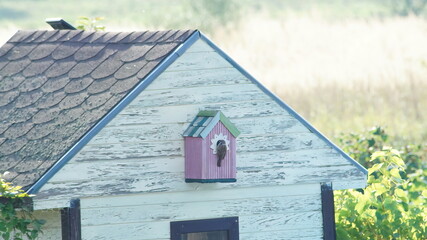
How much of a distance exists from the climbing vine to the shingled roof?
0.11m

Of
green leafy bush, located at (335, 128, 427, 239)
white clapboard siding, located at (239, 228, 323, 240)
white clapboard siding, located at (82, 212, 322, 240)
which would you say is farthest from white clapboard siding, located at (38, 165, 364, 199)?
green leafy bush, located at (335, 128, 427, 239)

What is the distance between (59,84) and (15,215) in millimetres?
1109

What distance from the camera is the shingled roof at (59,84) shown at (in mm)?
7500

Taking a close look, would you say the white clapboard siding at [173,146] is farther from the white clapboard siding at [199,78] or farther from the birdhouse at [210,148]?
the white clapboard siding at [199,78]


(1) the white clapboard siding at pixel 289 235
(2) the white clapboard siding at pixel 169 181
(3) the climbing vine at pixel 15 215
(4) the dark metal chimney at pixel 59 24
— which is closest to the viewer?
(3) the climbing vine at pixel 15 215

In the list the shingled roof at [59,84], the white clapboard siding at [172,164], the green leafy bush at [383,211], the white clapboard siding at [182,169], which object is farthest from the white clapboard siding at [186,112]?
the green leafy bush at [383,211]

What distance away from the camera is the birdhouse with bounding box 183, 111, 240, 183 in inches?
297

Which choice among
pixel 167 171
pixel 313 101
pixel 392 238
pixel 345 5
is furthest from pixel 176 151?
pixel 345 5

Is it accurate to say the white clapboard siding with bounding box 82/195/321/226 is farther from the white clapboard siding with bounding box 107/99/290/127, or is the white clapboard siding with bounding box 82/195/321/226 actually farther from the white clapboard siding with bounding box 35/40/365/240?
the white clapboard siding with bounding box 107/99/290/127

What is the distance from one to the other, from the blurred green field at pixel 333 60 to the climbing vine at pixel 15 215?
4.67 metres

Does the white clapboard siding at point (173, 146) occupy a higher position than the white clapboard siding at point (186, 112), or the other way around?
the white clapboard siding at point (186, 112)

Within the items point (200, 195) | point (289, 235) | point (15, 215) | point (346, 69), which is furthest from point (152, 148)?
point (346, 69)

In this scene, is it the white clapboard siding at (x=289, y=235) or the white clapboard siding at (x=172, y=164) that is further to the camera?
the white clapboard siding at (x=289, y=235)

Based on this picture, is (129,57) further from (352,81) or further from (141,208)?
(352,81)
